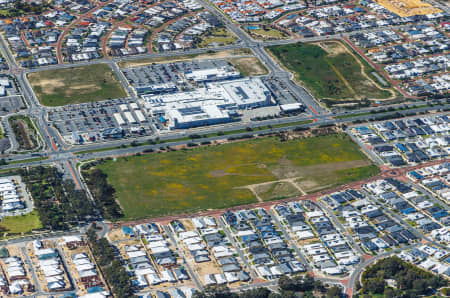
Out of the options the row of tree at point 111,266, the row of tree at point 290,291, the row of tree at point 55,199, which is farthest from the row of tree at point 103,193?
the row of tree at point 290,291

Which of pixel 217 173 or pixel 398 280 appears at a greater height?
pixel 217 173

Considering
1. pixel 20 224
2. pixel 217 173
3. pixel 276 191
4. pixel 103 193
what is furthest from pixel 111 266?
pixel 276 191

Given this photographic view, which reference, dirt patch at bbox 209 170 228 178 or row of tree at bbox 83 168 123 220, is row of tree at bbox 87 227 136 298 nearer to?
row of tree at bbox 83 168 123 220

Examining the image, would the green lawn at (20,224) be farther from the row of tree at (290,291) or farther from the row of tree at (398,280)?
the row of tree at (398,280)

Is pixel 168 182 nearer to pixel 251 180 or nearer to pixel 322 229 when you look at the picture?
pixel 251 180

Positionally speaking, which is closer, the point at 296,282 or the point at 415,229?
the point at 296,282

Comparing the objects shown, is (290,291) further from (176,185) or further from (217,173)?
(217,173)

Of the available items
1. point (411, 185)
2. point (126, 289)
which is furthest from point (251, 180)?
point (126, 289)
